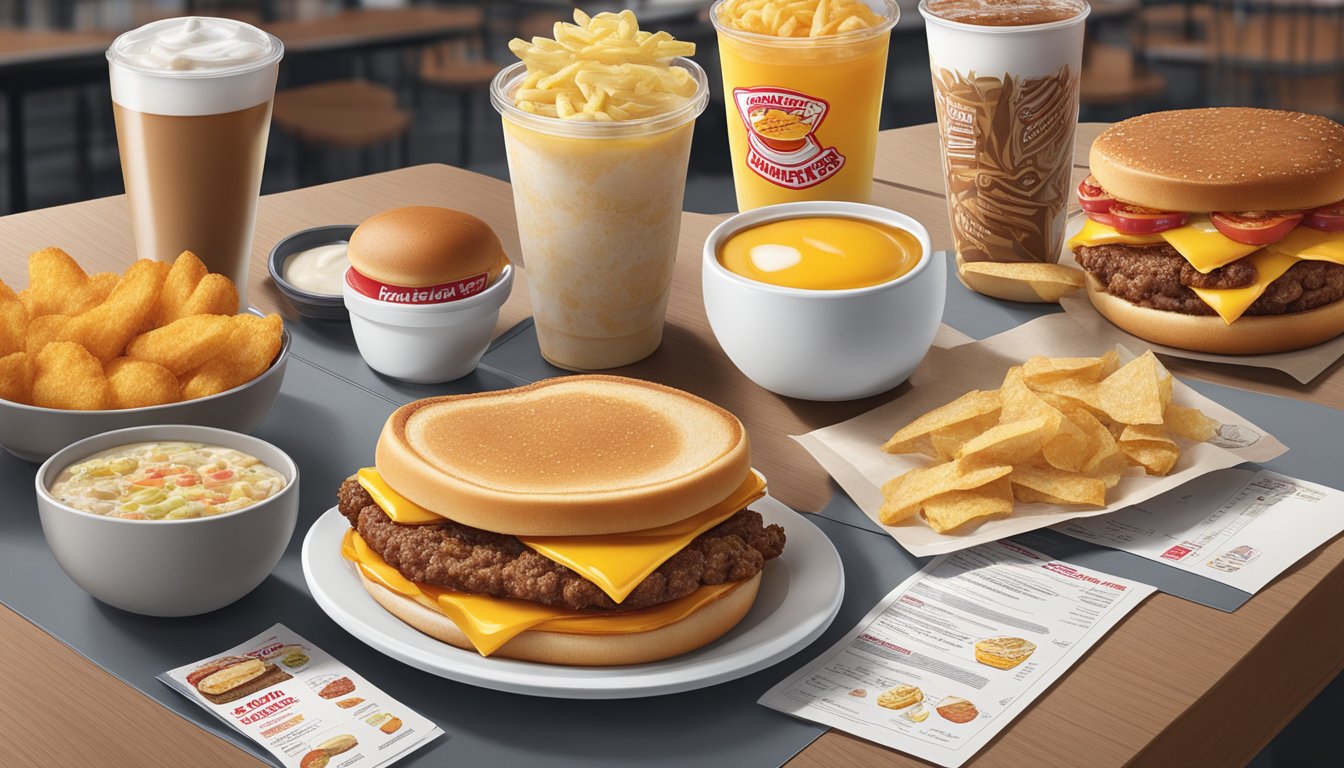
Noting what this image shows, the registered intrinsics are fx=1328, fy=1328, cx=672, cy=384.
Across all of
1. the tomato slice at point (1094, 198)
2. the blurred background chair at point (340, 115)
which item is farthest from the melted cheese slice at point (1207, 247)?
the blurred background chair at point (340, 115)

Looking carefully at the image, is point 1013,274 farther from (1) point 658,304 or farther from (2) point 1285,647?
(2) point 1285,647

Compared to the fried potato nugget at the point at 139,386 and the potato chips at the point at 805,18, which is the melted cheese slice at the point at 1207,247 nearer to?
the potato chips at the point at 805,18

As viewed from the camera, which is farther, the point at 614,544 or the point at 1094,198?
the point at 1094,198

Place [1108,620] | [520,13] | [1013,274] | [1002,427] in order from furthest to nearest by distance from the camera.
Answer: [520,13], [1013,274], [1002,427], [1108,620]

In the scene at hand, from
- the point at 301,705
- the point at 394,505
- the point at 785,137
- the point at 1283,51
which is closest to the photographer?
the point at 301,705

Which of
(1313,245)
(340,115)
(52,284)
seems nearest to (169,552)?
(52,284)

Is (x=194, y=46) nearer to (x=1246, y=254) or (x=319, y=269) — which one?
(x=319, y=269)

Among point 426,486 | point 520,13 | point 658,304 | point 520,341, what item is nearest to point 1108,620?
point 426,486
